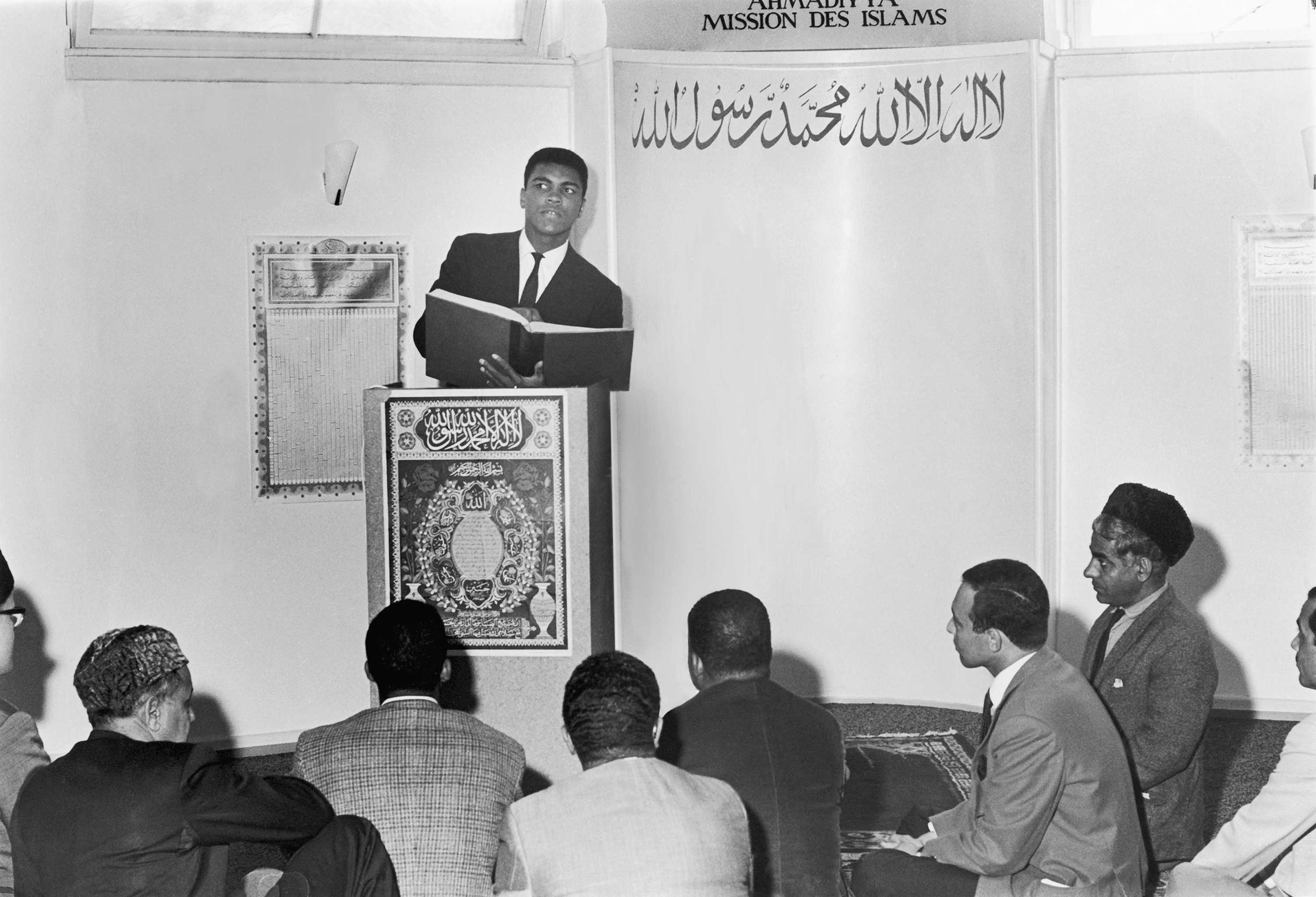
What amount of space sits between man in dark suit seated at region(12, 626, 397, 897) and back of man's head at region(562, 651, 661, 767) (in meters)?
0.47

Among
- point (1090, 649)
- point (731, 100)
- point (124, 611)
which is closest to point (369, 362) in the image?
point (124, 611)

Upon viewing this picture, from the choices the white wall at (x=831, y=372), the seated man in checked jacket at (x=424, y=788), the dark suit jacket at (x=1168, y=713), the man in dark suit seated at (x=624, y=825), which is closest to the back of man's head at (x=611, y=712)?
the man in dark suit seated at (x=624, y=825)

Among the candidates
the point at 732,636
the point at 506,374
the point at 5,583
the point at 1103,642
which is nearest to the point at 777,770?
the point at 732,636

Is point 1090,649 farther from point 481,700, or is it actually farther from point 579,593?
point 481,700

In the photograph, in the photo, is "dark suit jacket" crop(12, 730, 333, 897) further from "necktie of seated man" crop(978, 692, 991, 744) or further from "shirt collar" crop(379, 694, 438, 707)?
"necktie of seated man" crop(978, 692, 991, 744)

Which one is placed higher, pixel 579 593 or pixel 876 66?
pixel 876 66

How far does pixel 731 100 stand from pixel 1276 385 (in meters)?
2.19

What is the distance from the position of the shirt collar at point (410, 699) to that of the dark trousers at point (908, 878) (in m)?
0.96

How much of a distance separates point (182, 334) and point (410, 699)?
8.56ft

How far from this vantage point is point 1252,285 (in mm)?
5082

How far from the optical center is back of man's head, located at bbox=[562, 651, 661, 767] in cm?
219

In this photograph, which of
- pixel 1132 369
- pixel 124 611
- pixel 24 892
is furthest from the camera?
pixel 1132 369

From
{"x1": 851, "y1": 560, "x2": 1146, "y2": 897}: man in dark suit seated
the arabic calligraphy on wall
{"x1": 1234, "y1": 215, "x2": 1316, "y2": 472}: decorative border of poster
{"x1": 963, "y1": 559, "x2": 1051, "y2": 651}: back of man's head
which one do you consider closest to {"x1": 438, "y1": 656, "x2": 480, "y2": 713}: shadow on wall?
{"x1": 851, "y1": 560, "x2": 1146, "y2": 897}: man in dark suit seated

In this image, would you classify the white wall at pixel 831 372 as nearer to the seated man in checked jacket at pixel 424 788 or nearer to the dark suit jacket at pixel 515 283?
the dark suit jacket at pixel 515 283
